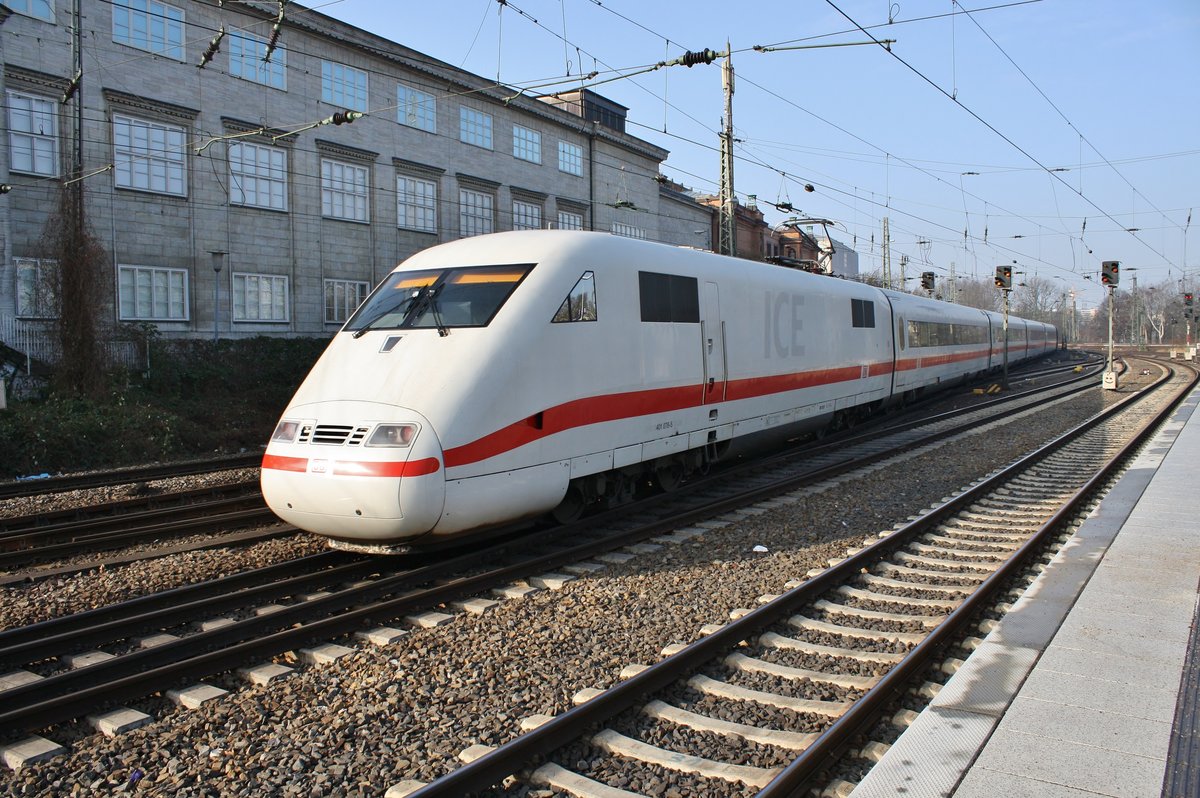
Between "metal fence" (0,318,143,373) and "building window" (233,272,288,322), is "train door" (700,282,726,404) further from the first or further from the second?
"building window" (233,272,288,322)

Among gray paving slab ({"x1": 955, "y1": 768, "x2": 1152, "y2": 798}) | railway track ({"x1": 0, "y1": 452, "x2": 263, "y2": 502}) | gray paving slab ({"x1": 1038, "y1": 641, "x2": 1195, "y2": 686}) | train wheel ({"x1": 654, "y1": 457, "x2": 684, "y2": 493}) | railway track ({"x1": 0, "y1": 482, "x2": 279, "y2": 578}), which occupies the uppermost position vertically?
train wheel ({"x1": 654, "y1": 457, "x2": 684, "y2": 493})

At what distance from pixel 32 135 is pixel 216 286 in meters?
5.34

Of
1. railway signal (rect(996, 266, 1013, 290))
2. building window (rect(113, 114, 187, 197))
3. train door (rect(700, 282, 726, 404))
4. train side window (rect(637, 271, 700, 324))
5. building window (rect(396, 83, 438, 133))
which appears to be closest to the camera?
train side window (rect(637, 271, 700, 324))

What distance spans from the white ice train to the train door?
3 cm

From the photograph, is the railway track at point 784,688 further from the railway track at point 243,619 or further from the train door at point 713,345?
the train door at point 713,345

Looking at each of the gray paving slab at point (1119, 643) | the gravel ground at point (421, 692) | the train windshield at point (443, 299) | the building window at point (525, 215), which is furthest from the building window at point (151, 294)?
the gray paving slab at point (1119, 643)

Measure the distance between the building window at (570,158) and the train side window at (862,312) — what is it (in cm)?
2024

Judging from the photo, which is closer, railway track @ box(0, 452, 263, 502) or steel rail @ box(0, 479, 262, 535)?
steel rail @ box(0, 479, 262, 535)

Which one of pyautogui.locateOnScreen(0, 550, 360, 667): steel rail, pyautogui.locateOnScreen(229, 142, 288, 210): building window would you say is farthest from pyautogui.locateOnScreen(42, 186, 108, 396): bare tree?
pyautogui.locateOnScreen(0, 550, 360, 667): steel rail

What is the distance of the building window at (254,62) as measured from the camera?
76.6 feet

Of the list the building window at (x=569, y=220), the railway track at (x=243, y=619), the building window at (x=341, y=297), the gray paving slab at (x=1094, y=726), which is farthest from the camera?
the building window at (x=569, y=220)

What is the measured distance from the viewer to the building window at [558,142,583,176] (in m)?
35.4

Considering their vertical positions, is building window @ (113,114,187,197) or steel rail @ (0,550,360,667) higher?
building window @ (113,114,187,197)

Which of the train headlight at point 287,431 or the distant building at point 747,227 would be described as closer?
the train headlight at point 287,431
